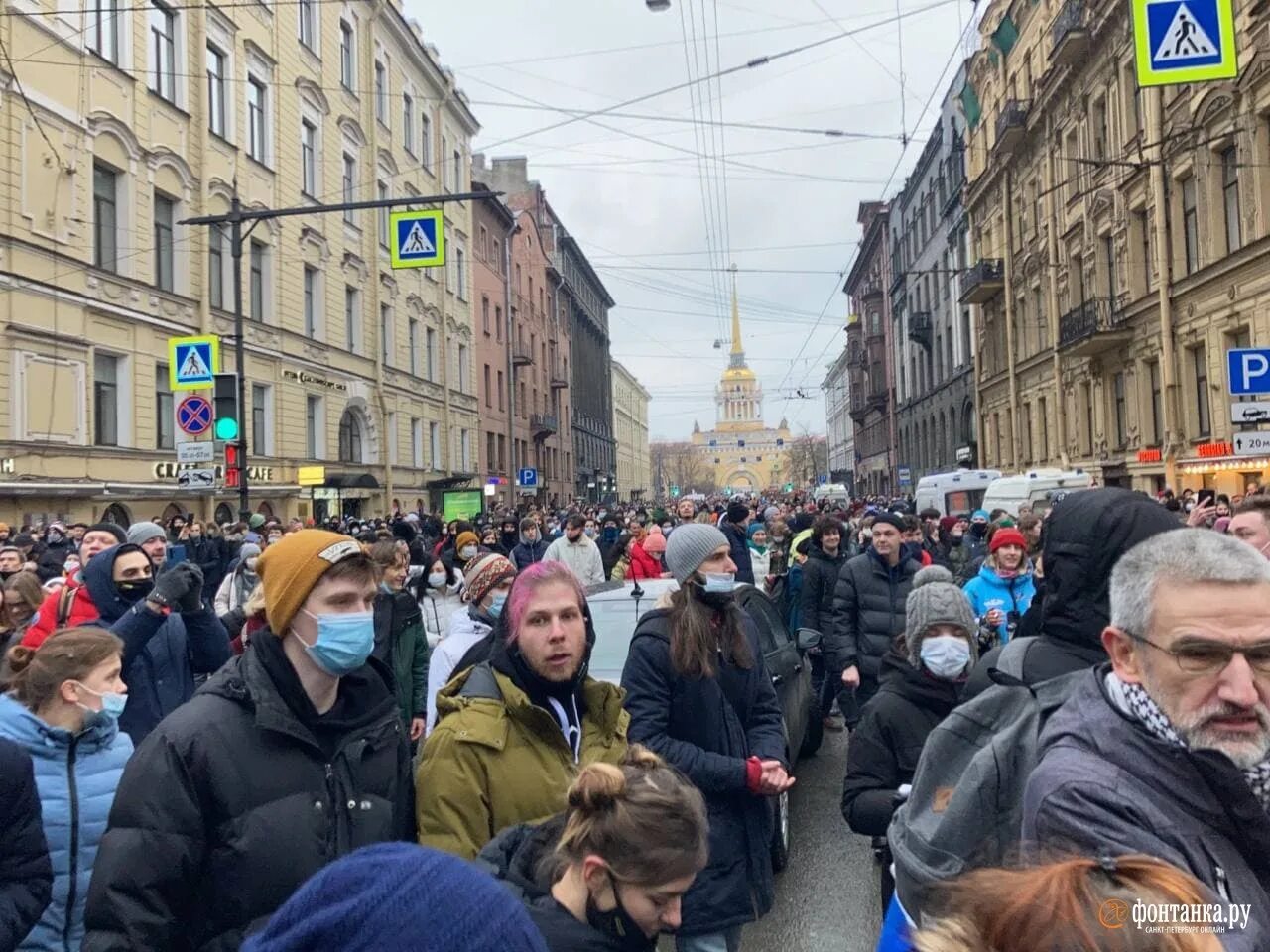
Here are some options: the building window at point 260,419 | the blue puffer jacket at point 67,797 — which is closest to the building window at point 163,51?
the building window at point 260,419

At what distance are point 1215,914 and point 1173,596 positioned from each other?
23.9 inches

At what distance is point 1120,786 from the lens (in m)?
1.62

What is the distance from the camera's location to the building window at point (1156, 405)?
81.1 feet

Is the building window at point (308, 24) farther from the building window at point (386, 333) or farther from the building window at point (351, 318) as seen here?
the building window at point (386, 333)

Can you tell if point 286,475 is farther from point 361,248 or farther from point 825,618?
point 825,618

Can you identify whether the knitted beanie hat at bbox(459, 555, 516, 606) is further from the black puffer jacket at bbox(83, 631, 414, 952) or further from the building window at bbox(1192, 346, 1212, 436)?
the building window at bbox(1192, 346, 1212, 436)

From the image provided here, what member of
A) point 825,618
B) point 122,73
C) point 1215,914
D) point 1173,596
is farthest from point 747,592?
point 122,73

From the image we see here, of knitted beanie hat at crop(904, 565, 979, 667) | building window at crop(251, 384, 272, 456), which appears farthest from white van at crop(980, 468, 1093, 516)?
building window at crop(251, 384, 272, 456)

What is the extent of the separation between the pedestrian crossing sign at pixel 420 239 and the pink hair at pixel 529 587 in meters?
12.1

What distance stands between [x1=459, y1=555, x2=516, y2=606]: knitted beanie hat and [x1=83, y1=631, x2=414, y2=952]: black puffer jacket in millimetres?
3130

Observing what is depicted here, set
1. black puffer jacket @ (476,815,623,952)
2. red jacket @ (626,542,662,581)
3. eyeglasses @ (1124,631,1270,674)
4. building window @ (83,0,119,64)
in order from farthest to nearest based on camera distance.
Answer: building window @ (83,0,119,64), red jacket @ (626,542,662,581), black puffer jacket @ (476,815,623,952), eyeglasses @ (1124,631,1270,674)

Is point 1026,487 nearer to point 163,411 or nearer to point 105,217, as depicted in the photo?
point 163,411

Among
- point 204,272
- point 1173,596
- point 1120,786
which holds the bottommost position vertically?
point 1120,786

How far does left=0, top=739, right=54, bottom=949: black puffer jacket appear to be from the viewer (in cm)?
271
